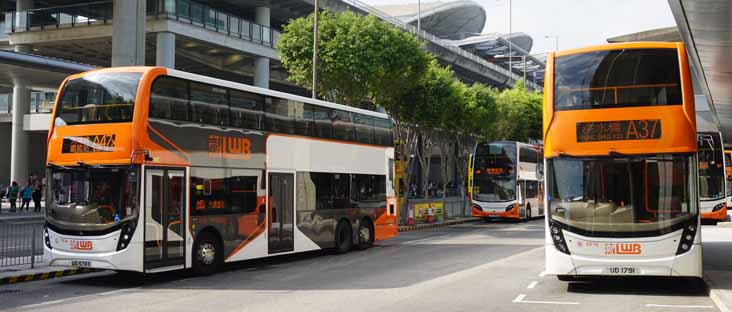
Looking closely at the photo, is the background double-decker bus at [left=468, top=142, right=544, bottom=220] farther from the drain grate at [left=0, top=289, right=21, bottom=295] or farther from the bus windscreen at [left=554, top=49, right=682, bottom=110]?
the drain grate at [left=0, top=289, right=21, bottom=295]

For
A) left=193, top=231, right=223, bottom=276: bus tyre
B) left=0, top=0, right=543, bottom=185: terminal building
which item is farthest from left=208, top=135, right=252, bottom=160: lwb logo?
left=0, top=0, right=543, bottom=185: terminal building

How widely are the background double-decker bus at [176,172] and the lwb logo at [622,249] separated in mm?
7458

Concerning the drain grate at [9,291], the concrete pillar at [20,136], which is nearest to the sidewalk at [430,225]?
the drain grate at [9,291]

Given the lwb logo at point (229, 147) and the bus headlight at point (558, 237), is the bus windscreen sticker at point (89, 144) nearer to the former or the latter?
the lwb logo at point (229, 147)

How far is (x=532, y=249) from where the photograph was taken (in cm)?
2103

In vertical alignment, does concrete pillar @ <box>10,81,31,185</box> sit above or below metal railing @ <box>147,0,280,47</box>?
below

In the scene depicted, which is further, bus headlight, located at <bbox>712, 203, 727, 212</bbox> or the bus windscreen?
bus headlight, located at <bbox>712, 203, 727, 212</bbox>

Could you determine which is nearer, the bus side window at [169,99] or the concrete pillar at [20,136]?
the bus side window at [169,99]

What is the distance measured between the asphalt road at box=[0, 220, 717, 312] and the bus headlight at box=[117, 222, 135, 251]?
2.47 ft

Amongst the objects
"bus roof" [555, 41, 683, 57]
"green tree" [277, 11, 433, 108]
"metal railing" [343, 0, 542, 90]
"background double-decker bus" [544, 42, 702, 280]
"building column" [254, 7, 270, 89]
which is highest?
"metal railing" [343, 0, 542, 90]

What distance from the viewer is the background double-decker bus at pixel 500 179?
118ft

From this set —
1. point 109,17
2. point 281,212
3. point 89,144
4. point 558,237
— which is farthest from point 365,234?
point 109,17

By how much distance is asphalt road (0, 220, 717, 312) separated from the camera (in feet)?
37.1

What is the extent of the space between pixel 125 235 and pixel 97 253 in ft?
1.99
